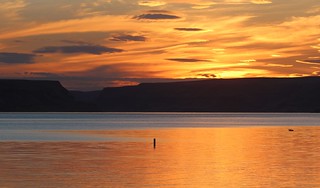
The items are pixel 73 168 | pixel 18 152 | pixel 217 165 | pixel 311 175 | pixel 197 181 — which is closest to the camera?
pixel 197 181

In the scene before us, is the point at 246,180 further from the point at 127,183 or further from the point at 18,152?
the point at 18,152

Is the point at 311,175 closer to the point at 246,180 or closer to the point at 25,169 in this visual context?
the point at 246,180

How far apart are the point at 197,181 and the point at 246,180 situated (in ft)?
9.52

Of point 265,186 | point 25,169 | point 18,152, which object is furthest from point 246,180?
point 18,152

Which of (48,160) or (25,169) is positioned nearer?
(25,169)

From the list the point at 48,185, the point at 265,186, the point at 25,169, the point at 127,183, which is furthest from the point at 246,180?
the point at 25,169

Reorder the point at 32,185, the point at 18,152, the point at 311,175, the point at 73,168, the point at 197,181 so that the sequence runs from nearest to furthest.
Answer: the point at 32,185 < the point at 197,181 < the point at 311,175 < the point at 73,168 < the point at 18,152

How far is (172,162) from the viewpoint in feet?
163

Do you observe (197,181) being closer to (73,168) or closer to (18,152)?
(73,168)

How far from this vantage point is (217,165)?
154ft

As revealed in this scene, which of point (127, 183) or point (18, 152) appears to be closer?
point (127, 183)

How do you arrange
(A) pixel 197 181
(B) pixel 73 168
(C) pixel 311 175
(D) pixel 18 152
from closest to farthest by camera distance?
(A) pixel 197 181
(C) pixel 311 175
(B) pixel 73 168
(D) pixel 18 152

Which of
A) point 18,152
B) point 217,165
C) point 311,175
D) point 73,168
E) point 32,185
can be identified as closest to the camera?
point 32,185

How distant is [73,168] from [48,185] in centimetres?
822
